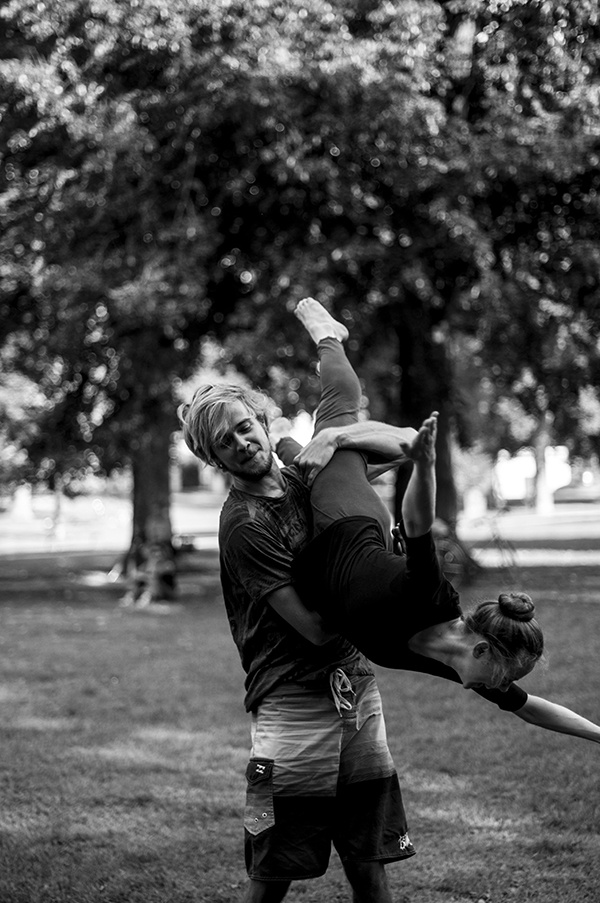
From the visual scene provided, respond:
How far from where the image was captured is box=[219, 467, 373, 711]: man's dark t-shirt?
2.98 metres

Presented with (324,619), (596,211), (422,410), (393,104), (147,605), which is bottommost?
(147,605)

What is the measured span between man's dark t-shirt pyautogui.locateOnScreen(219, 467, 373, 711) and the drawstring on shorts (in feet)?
0.08

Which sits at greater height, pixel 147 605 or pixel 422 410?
pixel 422 410

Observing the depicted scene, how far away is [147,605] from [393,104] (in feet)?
24.0

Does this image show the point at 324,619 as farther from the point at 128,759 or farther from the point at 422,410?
the point at 422,410

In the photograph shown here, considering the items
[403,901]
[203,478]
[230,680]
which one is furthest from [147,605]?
[203,478]

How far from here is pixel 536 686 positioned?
8.02 meters

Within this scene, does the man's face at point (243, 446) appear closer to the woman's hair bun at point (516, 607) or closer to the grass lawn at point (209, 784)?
the woman's hair bun at point (516, 607)

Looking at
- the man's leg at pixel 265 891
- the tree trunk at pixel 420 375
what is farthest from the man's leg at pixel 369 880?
the tree trunk at pixel 420 375

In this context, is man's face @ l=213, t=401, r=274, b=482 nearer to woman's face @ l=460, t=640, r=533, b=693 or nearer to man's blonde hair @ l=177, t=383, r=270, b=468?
man's blonde hair @ l=177, t=383, r=270, b=468

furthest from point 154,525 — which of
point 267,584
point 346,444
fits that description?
point 267,584

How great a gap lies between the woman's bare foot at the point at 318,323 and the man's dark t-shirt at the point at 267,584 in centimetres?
65

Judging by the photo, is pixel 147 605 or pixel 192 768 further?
pixel 147 605

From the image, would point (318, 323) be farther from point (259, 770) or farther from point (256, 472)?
point (259, 770)
